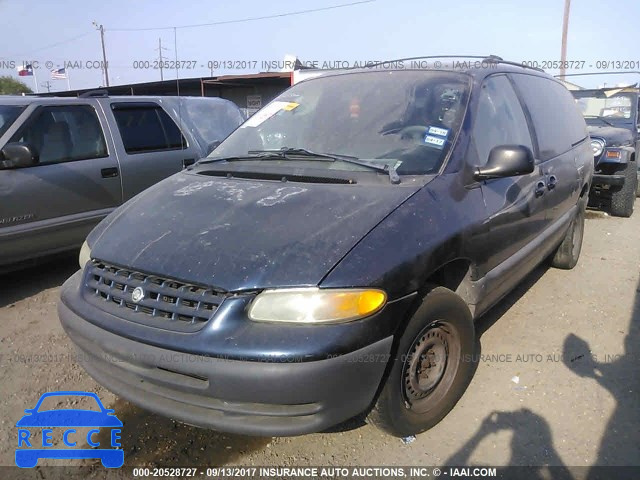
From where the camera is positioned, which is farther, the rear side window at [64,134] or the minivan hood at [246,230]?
the rear side window at [64,134]

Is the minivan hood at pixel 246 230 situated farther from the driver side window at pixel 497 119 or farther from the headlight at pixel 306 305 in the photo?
the driver side window at pixel 497 119

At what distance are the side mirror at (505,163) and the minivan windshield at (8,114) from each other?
13.0 ft

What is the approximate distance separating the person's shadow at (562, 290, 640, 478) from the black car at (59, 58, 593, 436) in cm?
69

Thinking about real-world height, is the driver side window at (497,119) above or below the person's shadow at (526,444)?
above

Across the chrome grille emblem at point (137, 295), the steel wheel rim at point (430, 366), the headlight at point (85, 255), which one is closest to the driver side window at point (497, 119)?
the steel wheel rim at point (430, 366)

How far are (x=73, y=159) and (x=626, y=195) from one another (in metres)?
7.31

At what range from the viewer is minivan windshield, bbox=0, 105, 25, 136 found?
4.23 m

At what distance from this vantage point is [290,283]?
6.26ft

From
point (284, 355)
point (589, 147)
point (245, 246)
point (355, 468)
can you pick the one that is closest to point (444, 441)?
point (355, 468)

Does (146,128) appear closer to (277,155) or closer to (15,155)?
(15,155)

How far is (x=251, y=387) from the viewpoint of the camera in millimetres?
1843

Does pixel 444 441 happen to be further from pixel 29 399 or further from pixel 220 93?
pixel 220 93

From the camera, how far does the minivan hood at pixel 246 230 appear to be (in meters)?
1.97

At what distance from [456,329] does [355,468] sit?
2.80ft
